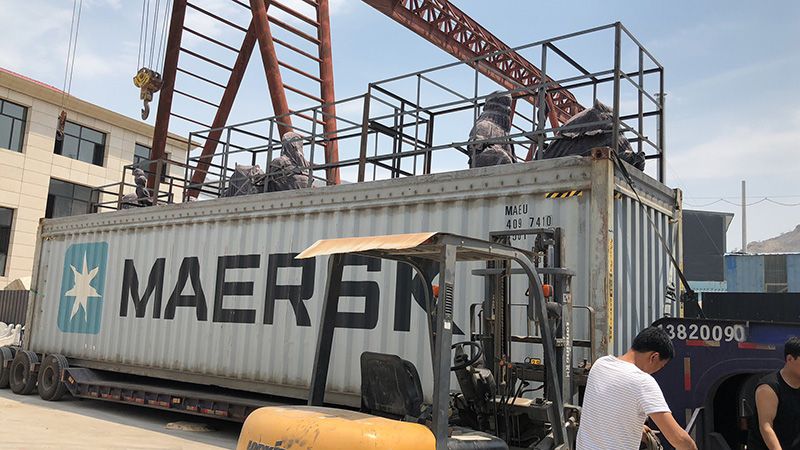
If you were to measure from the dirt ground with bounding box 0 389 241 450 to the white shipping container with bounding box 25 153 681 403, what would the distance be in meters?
0.74

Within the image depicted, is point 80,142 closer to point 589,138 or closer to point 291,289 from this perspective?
point 291,289

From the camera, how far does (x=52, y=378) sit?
37.8 ft

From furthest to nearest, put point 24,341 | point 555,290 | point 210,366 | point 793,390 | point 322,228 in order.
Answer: point 24,341 → point 210,366 → point 322,228 → point 555,290 → point 793,390

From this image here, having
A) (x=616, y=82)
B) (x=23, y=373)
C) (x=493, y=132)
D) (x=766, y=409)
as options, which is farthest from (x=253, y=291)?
(x=766, y=409)

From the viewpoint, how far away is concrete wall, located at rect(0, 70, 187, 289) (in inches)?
1123

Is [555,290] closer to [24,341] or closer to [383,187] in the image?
[383,187]

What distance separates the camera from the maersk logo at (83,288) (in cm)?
1139

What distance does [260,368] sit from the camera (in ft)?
28.3

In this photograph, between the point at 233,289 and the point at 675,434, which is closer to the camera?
the point at 675,434

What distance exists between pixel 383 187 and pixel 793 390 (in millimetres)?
4717

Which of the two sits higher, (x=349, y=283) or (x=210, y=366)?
(x=349, y=283)

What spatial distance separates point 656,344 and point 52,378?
11.0 meters

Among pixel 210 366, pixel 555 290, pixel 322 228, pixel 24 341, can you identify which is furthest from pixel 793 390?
pixel 24 341

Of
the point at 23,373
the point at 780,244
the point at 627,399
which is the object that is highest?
the point at 780,244
